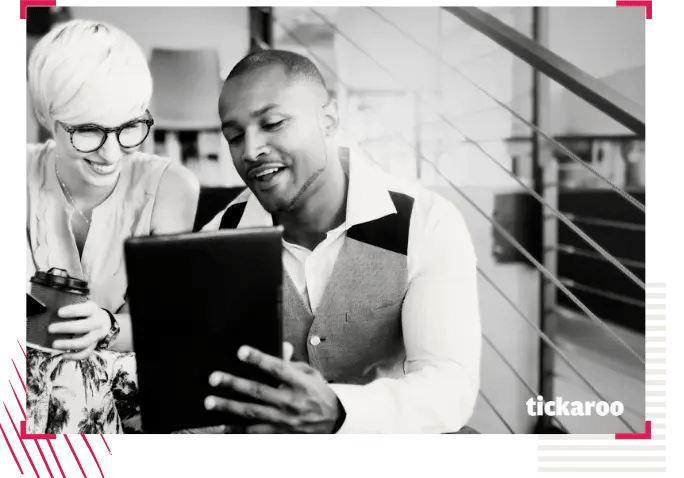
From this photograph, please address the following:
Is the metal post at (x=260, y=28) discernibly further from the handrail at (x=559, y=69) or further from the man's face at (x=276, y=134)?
the handrail at (x=559, y=69)

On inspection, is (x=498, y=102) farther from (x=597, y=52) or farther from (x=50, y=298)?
(x=50, y=298)

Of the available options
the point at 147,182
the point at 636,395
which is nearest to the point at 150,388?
the point at 147,182

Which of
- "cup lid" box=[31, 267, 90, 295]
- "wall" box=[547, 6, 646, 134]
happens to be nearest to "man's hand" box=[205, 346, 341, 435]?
"cup lid" box=[31, 267, 90, 295]

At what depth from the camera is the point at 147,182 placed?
1956mm

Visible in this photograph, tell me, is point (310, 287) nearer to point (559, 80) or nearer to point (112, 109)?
point (112, 109)

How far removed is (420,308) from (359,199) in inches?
13.6

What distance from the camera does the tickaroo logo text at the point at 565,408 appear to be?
1992 mm

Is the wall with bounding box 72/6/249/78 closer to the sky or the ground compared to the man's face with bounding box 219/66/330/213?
closer to the sky

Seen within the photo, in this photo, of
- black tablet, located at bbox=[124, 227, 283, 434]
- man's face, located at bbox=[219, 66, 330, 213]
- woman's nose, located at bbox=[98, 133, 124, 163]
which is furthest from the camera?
woman's nose, located at bbox=[98, 133, 124, 163]

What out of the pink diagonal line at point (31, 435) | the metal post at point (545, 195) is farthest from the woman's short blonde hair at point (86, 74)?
the metal post at point (545, 195)

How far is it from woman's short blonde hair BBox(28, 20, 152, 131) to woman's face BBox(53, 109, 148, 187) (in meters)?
0.02

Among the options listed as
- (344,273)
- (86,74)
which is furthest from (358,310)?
(86,74)

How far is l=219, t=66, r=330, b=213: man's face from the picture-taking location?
5.95ft

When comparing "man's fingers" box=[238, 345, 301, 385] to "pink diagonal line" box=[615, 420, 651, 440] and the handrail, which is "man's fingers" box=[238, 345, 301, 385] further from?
the handrail
